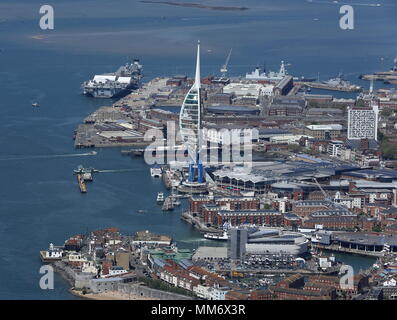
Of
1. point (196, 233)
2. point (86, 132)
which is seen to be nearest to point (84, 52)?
point (86, 132)

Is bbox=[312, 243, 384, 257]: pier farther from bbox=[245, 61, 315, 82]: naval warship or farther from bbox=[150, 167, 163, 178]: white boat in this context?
bbox=[245, 61, 315, 82]: naval warship

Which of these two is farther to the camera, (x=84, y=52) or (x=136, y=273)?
(x=84, y=52)

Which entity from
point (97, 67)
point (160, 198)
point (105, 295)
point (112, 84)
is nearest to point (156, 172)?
point (160, 198)

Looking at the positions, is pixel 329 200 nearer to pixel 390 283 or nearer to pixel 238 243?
pixel 238 243

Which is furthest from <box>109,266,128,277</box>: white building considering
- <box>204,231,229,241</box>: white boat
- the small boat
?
the small boat
